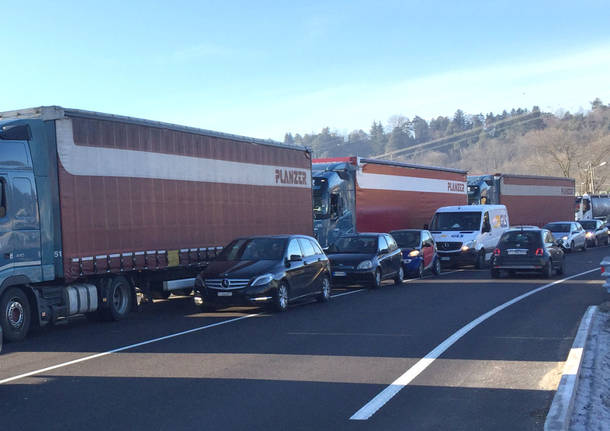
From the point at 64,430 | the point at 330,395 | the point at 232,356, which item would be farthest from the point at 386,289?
the point at 64,430

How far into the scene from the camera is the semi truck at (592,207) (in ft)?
189

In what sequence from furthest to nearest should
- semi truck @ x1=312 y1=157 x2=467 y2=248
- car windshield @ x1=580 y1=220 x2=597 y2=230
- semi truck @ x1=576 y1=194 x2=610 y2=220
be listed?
semi truck @ x1=576 y1=194 x2=610 y2=220
car windshield @ x1=580 y1=220 x2=597 y2=230
semi truck @ x1=312 y1=157 x2=467 y2=248

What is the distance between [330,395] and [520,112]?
194m

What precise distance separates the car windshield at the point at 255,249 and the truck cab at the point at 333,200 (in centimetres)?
754

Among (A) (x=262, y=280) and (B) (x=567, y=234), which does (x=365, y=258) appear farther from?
(B) (x=567, y=234)

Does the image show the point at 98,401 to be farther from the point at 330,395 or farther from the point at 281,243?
the point at 281,243

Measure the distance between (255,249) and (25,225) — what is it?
5277mm

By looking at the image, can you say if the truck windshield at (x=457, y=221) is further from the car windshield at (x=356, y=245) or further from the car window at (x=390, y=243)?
the car windshield at (x=356, y=245)

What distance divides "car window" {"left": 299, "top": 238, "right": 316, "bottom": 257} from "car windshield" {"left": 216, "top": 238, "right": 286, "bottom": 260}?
658mm

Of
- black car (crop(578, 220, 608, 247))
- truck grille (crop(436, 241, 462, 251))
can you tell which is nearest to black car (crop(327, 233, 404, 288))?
truck grille (crop(436, 241, 462, 251))

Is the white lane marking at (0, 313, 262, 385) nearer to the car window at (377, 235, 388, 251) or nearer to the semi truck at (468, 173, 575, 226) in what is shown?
the car window at (377, 235, 388, 251)

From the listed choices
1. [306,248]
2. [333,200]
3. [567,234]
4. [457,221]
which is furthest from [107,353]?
[567,234]

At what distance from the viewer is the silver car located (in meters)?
37.9

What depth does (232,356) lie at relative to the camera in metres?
9.80
